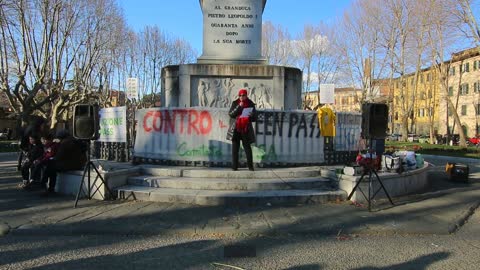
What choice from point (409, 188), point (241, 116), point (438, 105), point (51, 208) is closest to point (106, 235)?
point (51, 208)

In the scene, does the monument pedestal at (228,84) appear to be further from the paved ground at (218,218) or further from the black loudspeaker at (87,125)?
the paved ground at (218,218)

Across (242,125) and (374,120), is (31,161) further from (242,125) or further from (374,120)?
(374,120)

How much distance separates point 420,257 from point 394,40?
38.5 metres

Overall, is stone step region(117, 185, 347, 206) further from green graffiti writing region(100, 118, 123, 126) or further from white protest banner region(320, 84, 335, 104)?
white protest banner region(320, 84, 335, 104)

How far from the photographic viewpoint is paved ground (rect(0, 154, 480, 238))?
603cm

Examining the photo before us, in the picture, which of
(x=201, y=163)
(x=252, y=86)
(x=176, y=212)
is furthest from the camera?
(x=252, y=86)

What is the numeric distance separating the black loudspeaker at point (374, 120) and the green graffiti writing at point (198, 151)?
132 inches

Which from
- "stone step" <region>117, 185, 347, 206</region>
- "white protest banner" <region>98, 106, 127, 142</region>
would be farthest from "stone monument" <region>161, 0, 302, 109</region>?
"stone step" <region>117, 185, 347, 206</region>

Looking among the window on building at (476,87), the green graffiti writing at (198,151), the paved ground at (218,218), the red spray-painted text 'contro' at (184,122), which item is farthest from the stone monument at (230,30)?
the window on building at (476,87)

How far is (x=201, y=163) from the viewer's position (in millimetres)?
9727

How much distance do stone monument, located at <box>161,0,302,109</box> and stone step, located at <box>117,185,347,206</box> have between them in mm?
4381

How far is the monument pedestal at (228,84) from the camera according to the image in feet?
38.9

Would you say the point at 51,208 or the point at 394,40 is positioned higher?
the point at 394,40

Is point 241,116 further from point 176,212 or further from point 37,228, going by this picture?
point 37,228
